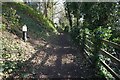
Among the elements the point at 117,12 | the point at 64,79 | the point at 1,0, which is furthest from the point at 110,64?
the point at 1,0

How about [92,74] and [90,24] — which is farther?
[90,24]

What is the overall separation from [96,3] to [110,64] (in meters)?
7.41

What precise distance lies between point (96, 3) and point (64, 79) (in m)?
8.19

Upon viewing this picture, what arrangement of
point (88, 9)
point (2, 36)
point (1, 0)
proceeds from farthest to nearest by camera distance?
1. point (1, 0)
2. point (88, 9)
3. point (2, 36)

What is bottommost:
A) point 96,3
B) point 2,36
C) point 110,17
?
point 2,36

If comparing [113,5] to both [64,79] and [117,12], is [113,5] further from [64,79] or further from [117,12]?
[64,79]

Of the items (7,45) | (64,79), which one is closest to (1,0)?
(7,45)

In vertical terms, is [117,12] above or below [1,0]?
below

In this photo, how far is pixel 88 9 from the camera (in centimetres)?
1427

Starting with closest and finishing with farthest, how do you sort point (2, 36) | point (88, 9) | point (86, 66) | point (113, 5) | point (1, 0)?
point (86, 66) < point (2, 36) < point (113, 5) < point (88, 9) < point (1, 0)

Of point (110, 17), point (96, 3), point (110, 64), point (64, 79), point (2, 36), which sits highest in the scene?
point (96, 3)

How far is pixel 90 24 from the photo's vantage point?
1468cm

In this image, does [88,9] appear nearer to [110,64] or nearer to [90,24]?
[90,24]

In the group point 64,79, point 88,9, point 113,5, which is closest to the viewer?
point 64,79
